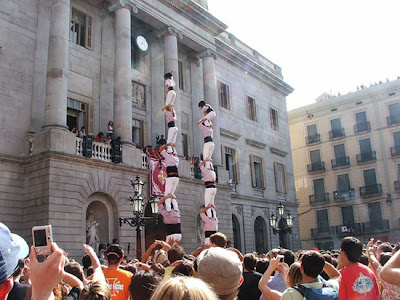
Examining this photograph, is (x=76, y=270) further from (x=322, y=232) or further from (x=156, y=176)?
(x=322, y=232)

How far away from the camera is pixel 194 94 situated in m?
28.9

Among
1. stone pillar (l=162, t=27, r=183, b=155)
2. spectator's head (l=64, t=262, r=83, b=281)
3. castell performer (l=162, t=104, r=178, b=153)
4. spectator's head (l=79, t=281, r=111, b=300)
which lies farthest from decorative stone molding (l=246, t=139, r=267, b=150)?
spectator's head (l=79, t=281, r=111, b=300)

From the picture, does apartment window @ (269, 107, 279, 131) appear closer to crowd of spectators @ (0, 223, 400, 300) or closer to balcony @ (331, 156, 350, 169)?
balcony @ (331, 156, 350, 169)

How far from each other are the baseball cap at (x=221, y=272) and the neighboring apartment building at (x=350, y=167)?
40.5 metres

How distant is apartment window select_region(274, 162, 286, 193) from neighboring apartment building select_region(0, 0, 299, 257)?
1862mm

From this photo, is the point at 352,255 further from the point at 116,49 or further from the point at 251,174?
the point at 251,174

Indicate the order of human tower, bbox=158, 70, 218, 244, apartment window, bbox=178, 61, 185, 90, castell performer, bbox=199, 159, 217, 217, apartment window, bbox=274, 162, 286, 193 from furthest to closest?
1. apartment window, bbox=274, 162, 286, 193
2. apartment window, bbox=178, 61, 185, 90
3. castell performer, bbox=199, 159, 217, 217
4. human tower, bbox=158, 70, 218, 244

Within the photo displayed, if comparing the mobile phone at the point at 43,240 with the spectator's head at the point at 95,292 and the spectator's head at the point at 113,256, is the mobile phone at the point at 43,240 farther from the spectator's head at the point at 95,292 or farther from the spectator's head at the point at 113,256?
the spectator's head at the point at 113,256

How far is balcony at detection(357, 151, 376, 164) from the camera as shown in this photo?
1655 inches

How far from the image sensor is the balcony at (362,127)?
1690 inches

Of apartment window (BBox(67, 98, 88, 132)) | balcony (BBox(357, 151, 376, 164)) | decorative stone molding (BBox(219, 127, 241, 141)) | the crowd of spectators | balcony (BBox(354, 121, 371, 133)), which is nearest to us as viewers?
the crowd of spectators

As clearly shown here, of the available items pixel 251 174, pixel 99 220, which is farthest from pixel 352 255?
pixel 251 174

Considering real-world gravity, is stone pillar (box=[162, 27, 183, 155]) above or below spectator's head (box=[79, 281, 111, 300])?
above

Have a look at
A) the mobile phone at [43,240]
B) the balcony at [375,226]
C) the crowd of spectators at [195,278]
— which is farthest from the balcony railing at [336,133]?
the mobile phone at [43,240]
